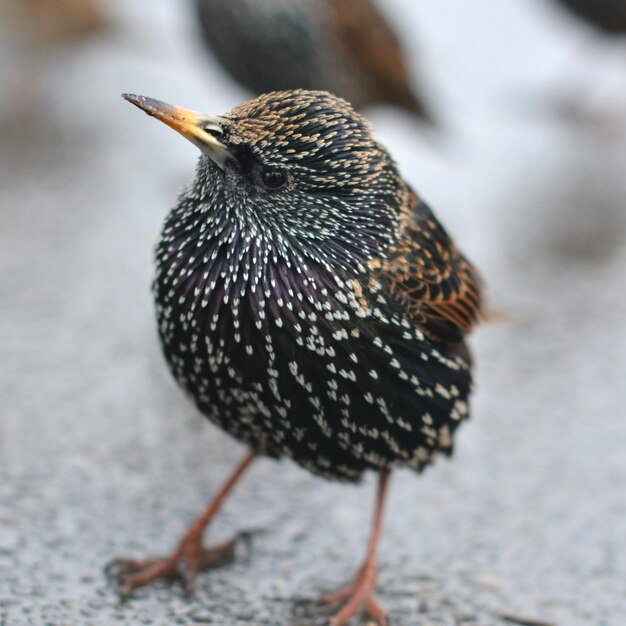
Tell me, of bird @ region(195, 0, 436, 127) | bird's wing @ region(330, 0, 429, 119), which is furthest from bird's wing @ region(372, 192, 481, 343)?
bird's wing @ region(330, 0, 429, 119)

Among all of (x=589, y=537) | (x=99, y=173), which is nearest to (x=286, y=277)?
(x=589, y=537)

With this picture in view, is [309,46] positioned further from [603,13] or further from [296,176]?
[296,176]

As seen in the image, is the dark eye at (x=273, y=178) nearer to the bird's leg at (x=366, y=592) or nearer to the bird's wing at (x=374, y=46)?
the bird's leg at (x=366, y=592)

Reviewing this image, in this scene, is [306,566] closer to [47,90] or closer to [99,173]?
[99,173]

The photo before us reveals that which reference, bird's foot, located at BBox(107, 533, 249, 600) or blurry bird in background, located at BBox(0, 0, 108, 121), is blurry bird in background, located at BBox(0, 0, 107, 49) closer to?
blurry bird in background, located at BBox(0, 0, 108, 121)

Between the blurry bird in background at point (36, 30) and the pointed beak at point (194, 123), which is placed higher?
the blurry bird in background at point (36, 30)

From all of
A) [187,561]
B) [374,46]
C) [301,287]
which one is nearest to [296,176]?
[301,287]

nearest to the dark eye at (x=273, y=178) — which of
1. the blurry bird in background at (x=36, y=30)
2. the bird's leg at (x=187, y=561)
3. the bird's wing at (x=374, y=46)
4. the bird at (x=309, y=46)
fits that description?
the bird's leg at (x=187, y=561)
